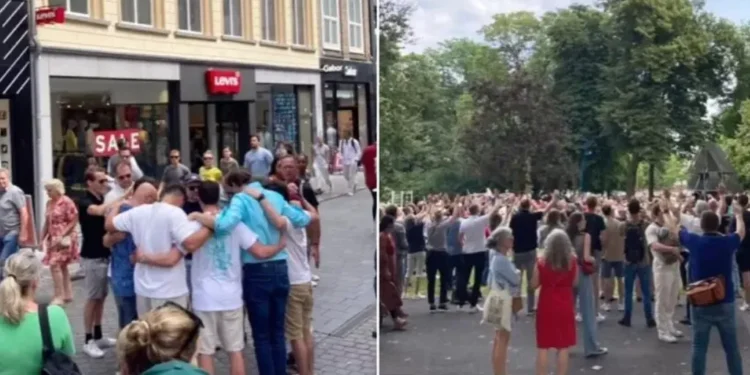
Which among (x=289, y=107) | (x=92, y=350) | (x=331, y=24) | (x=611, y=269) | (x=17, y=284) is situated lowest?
(x=92, y=350)

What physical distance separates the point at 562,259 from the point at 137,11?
2.13 m

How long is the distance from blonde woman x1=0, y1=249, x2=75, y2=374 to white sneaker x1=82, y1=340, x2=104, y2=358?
1.64 metres

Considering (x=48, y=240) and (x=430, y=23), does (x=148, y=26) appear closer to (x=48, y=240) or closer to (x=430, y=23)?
(x=48, y=240)

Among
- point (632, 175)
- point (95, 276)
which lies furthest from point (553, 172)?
point (95, 276)

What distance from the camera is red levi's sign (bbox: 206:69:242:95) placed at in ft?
11.8

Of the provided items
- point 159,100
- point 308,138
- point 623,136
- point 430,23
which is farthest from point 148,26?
point 623,136

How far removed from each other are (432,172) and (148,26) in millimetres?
1920

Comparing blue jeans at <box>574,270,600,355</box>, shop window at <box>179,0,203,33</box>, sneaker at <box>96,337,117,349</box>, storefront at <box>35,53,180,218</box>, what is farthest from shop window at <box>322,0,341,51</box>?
sneaker at <box>96,337,117,349</box>

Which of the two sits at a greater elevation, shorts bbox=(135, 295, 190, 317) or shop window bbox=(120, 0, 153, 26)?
shop window bbox=(120, 0, 153, 26)

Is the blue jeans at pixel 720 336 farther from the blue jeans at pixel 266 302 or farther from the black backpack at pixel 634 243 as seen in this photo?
the blue jeans at pixel 266 302

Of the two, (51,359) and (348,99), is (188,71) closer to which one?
(348,99)

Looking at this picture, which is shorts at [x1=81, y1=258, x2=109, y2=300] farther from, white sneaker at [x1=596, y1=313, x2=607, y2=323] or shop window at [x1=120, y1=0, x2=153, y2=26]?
white sneaker at [x1=596, y1=313, x2=607, y2=323]

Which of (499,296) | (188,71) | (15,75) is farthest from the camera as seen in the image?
(188,71)

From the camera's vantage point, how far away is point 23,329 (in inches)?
112
